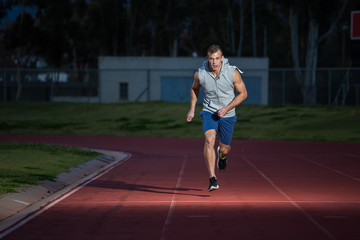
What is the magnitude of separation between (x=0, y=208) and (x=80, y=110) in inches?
1258

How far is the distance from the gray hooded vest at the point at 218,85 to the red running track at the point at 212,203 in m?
1.53

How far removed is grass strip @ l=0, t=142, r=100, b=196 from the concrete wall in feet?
92.4

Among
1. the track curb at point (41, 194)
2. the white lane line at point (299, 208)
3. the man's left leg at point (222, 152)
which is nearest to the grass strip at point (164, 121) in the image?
the track curb at point (41, 194)

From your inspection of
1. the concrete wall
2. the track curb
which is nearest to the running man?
the track curb

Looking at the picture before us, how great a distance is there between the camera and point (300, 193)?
39.2 ft

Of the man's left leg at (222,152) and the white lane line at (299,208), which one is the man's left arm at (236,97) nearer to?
the man's left leg at (222,152)

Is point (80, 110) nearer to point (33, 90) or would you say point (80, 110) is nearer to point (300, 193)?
point (33, 90)

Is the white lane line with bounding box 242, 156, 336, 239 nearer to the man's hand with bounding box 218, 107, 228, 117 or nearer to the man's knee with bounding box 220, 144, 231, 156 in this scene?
the man's knee with bounding box 220, 144, 231, 156

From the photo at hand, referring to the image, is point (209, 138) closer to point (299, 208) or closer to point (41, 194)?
point (299, 208)

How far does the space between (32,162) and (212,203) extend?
709 centimetres

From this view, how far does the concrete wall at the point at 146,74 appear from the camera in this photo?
168 ft

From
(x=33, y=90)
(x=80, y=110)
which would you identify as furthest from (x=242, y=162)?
(x=33, y=90)

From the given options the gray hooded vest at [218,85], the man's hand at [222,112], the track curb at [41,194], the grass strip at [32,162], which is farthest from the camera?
the grass strip at [32,162]

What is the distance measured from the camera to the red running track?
834cm
